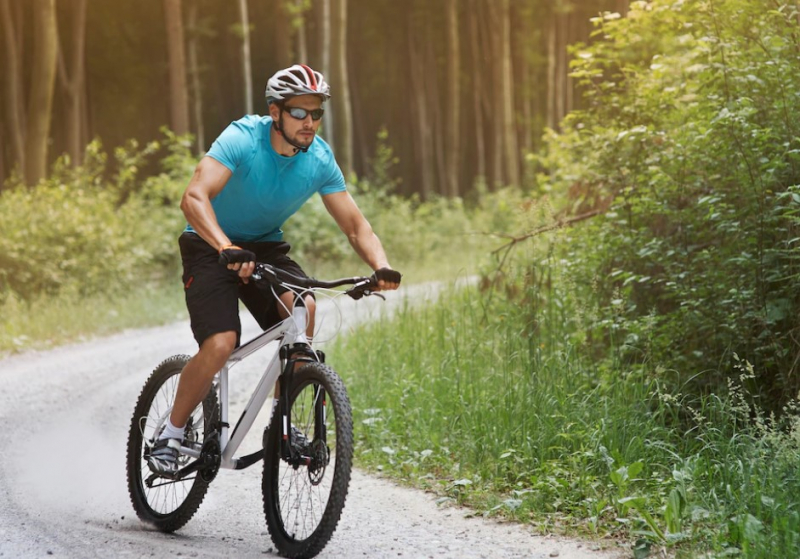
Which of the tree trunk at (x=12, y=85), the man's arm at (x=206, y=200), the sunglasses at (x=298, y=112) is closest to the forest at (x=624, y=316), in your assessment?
the man's arm at (x=206, y=200)

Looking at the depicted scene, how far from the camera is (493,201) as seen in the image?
28203 mm

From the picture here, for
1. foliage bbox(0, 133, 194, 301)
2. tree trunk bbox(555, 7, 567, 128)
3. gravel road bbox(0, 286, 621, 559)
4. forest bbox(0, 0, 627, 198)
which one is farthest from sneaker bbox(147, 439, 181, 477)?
tree trunk bbox(555, 7, 567, 128)

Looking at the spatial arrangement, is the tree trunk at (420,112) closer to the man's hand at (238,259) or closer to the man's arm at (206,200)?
the man's arm at (206,200)

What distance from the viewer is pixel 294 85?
480cm

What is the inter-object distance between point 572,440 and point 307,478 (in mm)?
1984

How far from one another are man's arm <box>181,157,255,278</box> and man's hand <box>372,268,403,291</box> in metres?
0.60

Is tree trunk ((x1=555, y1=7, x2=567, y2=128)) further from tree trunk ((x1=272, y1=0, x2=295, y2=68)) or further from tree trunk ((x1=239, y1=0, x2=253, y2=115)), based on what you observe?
tree trunk ((x1=239, y1=0, x2=253, y2=115))

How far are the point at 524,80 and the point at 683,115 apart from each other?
3519 cm

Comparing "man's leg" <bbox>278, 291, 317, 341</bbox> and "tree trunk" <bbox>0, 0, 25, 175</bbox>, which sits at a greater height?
"tree trunk" <bbox>0, 0, 25, 175</bbox>

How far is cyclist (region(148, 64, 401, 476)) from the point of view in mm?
4750

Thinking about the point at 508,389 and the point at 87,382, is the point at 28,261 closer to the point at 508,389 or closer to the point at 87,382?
the point at 87,382

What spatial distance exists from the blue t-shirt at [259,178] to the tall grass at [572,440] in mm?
2031

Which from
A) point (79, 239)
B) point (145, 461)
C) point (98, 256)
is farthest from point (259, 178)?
point (98, 256)

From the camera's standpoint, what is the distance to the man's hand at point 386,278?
4609 millimetres
